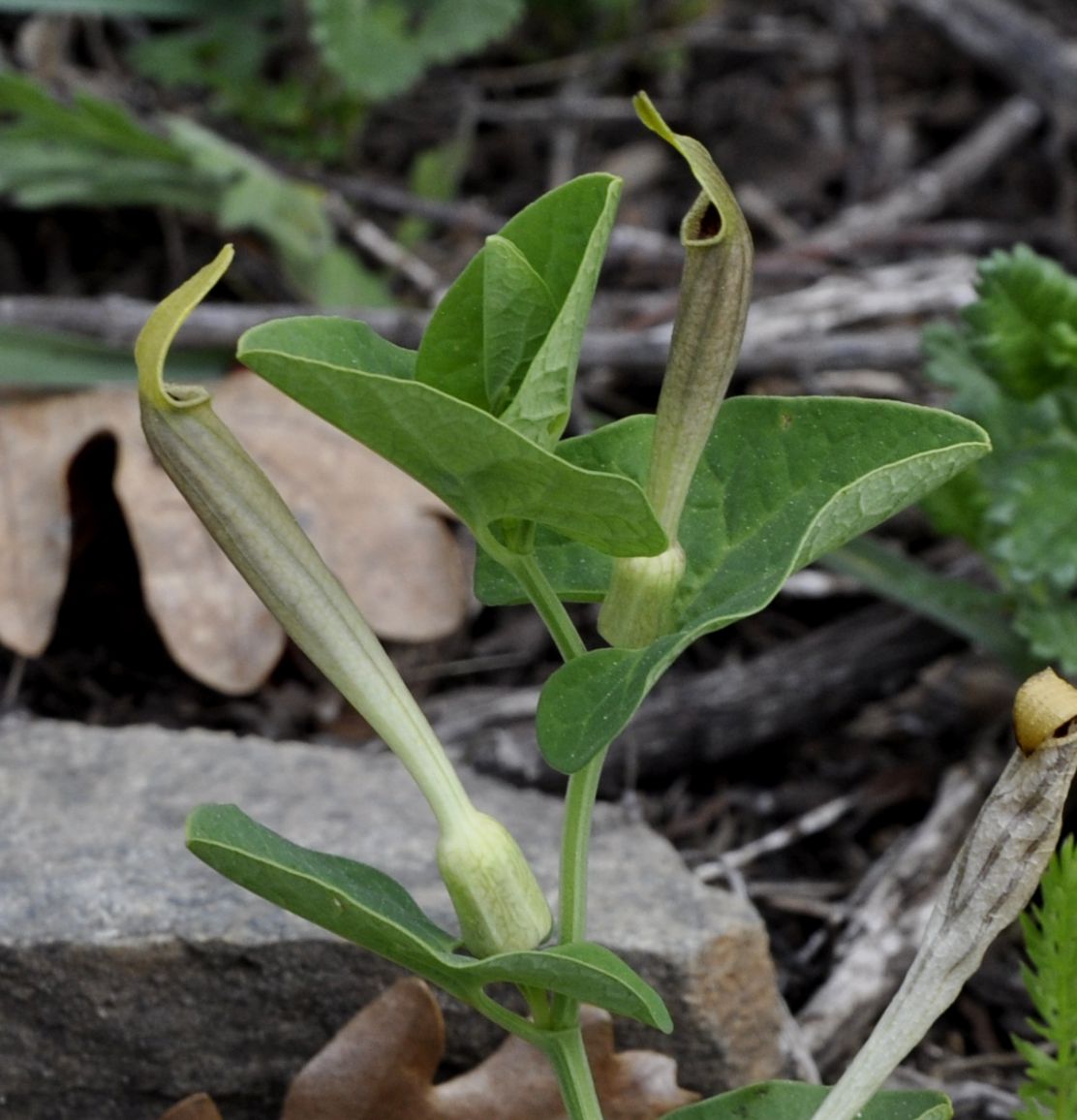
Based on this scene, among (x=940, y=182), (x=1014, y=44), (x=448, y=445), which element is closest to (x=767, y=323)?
(x=940, y=182)

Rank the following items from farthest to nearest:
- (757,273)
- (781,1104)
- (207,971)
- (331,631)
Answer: (757,273)
(207,971)
(781,1104)
(331,631)

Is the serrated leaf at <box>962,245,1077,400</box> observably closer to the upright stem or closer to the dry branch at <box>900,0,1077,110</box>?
the upright stem

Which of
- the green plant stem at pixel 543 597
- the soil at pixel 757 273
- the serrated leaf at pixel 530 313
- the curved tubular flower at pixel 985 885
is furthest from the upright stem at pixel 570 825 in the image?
the soil at pixel 757 273

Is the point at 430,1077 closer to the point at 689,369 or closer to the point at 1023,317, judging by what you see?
the point at 689,369

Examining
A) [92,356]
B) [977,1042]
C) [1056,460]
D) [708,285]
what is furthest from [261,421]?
[708,285]

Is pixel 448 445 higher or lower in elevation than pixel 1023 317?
higher

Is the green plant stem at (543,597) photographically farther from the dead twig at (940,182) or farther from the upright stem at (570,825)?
the dead twig at (940,182)

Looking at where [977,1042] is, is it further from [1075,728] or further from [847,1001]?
[1075,728]
